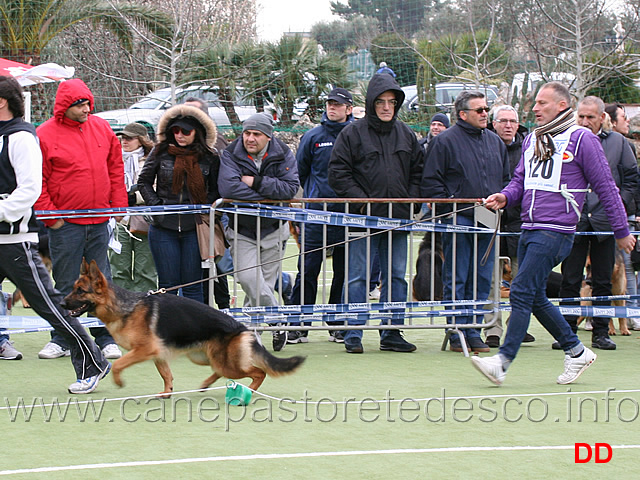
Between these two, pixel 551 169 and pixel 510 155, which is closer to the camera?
pixel 551 169

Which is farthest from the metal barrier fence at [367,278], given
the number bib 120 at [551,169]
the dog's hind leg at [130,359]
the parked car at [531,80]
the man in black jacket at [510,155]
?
the parked car at [531,80]

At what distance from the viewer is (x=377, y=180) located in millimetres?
7520

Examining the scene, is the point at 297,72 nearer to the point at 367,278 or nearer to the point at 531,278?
the point at 367,278

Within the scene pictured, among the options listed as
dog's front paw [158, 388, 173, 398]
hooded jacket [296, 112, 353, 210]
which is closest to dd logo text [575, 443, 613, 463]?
dog's front paw [158, 388, 173, 398]

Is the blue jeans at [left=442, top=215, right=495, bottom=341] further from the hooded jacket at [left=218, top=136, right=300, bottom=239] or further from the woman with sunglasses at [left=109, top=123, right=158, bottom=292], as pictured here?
the woman with sunglasses at [left=109, top=123, right=158, bottom=292]

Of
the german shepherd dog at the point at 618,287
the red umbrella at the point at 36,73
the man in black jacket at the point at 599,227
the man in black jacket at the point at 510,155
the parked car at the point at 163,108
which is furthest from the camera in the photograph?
the parked car at the point at 163,108

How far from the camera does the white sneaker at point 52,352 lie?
7.16m

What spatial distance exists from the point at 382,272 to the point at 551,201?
196 cm

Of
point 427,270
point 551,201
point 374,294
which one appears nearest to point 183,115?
point 427,270

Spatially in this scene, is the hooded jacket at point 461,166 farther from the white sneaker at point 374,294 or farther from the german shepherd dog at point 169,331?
the white sneaker at point 374,294

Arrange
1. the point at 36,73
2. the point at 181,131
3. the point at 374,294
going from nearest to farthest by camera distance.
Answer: the point at 181,131 → the point at 374,294 → the point at 36,73

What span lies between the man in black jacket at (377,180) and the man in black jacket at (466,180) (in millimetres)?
263

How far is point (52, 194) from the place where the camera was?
6.67 meters

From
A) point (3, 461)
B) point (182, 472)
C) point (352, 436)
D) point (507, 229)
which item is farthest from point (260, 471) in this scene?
point (507, 229)
